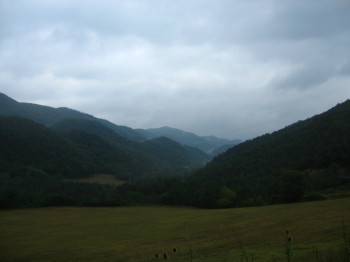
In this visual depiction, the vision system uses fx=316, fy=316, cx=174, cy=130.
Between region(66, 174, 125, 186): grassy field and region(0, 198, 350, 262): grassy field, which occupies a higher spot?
region(66, 174, 125, 186): grassy field

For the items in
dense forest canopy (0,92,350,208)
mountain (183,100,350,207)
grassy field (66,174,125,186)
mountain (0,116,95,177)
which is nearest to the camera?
mountain (183,100,350,207)

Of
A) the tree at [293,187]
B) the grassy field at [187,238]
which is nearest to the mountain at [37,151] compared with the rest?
the grassy field at [187,238]

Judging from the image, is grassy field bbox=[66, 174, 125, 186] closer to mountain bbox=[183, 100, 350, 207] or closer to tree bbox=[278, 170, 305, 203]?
mountain bbox=[183, 100, 350, 207]

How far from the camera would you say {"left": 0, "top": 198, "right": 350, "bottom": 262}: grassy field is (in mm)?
16281

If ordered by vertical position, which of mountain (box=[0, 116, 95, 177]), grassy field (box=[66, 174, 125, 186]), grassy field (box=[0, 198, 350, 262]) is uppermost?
mountain (box=[0, 116, 95, 177])

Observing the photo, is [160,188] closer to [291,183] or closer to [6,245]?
[291,183]

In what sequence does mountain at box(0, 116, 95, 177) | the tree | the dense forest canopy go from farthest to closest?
1. mountain at box(0, 116, 95, 177)
2. the dense forest canopy
3. the tree

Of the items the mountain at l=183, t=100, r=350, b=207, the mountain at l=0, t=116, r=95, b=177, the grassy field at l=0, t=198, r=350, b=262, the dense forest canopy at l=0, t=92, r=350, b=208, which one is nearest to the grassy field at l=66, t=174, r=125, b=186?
the dense forest canopy at l=0, t=92, r=350, b=208

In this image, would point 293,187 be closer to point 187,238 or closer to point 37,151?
point 187,238

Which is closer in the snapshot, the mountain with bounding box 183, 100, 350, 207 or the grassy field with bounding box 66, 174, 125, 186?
the mountain with bounding box 183, 100, 350, 207

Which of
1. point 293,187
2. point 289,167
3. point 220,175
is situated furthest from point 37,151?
point 293,187

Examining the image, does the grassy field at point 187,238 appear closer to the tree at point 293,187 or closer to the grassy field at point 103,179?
the tree at point 293,187

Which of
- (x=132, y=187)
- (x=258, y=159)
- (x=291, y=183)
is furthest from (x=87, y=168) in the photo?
(x=291, y=183)

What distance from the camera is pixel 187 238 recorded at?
571 cm
